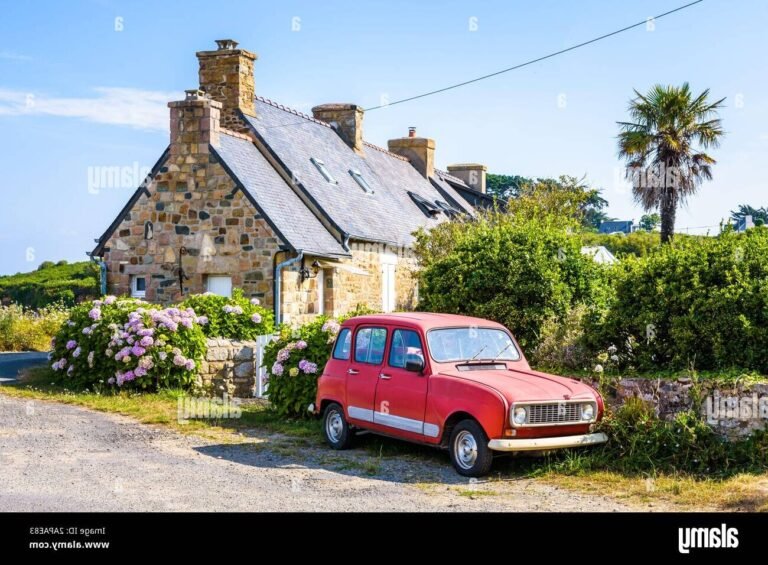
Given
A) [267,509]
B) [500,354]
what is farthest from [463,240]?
[267,509]

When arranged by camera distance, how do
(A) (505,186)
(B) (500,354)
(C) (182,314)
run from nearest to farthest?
1. (B) (500,354)
2. (C) (182,314)
3. (A) (505,186)

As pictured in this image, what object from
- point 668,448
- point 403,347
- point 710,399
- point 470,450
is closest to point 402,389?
point 403,347

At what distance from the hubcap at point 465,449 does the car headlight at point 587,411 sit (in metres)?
1.26

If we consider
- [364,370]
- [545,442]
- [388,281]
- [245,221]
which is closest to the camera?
[545,442]

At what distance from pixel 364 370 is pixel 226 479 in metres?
2.30

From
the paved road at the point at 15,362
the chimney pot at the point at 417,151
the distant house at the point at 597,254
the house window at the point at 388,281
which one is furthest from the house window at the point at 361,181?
the paved road at the point at 15,362

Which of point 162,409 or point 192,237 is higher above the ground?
point 192,237

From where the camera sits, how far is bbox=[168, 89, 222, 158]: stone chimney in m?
21.5

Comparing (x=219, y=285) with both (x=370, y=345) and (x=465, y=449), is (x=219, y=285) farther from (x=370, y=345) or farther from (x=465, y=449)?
(x=465, y=449)

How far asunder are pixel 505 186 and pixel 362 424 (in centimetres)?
6605

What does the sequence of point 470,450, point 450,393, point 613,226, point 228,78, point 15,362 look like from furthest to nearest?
point 613,226
point 228,78
point 15,362
point 450,393
point 470,450

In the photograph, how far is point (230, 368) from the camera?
52.9 ft
